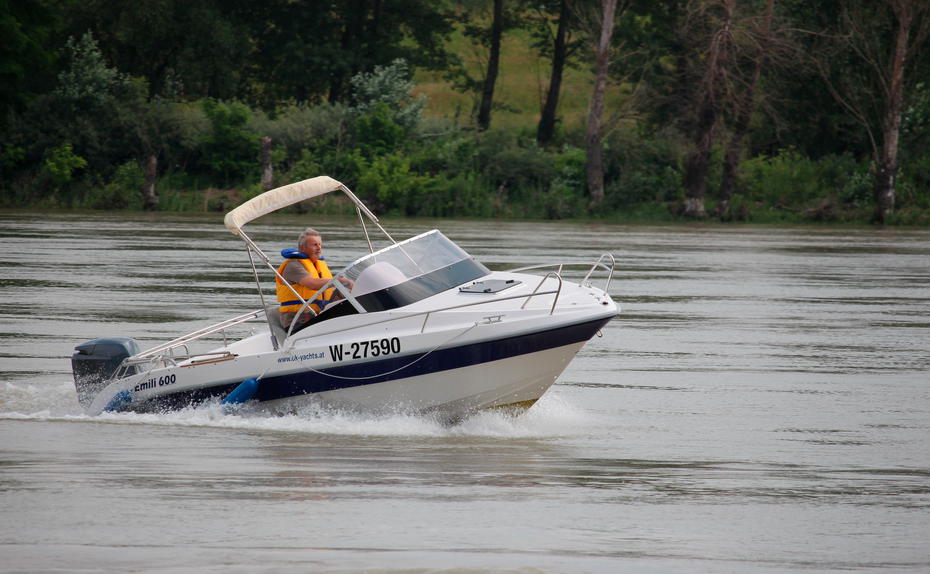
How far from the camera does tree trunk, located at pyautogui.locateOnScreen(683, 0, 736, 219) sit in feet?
141

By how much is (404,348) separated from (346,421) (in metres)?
0.87

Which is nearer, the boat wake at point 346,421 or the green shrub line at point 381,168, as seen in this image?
the boat wake at point 346,421

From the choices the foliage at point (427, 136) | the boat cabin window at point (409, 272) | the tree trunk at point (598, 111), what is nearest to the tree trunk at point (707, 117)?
the foliage at point (427, 136)

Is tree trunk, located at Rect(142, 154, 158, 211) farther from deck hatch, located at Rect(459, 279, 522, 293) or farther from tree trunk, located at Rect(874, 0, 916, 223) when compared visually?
deck hatch, located at Rect(459, 279, 522, 293)

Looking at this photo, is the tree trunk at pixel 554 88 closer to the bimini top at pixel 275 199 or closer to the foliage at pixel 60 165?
the foliage at pixel 60 165

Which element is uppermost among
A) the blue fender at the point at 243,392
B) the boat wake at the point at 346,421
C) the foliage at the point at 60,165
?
the foliage at the point at 60,165

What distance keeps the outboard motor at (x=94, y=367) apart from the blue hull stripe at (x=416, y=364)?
4.39ft

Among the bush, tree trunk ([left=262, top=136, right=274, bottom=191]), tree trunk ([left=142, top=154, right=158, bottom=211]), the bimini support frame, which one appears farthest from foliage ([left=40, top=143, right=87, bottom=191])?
the bimini support frame

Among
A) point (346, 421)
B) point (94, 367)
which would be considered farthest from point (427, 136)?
point (346, 421)

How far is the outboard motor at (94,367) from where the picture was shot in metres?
11.7

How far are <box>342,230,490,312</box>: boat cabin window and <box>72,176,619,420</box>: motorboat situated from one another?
0.01m

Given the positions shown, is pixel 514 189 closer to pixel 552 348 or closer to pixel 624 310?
pixel 624 310

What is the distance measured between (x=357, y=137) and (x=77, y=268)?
82.9ft

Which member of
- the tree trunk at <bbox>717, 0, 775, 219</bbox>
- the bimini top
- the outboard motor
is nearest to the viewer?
the bimini top
